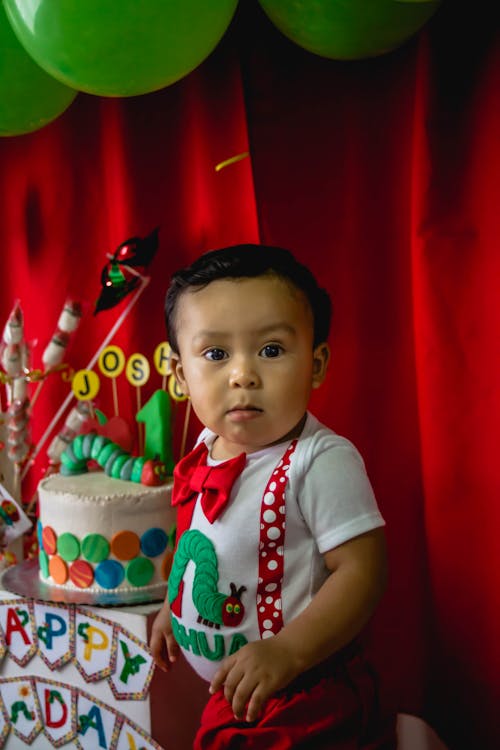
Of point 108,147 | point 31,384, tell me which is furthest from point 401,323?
point 31,384

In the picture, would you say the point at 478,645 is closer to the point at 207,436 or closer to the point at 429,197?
the point at 207,436

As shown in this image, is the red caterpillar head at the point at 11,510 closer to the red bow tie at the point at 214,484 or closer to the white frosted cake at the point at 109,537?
the white frosted cake at the point at 109,537

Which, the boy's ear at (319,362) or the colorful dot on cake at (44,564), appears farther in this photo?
the colorful dot on cake at (44,564)

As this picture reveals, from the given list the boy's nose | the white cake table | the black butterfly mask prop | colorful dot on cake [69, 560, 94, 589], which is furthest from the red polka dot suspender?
the black butterfly mask prop

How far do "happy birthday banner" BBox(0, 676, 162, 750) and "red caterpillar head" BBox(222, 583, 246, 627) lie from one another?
0.47 metres

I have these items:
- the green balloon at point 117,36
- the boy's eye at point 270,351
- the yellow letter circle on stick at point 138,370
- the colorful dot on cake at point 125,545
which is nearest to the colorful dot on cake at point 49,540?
the colorful dot on cake at point 125,545

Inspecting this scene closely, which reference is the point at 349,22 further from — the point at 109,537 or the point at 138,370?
the point at 109,537

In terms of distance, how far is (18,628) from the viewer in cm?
144

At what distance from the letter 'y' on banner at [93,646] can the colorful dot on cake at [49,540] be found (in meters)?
0.13

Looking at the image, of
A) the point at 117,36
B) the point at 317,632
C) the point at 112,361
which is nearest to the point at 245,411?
the point at 317,632

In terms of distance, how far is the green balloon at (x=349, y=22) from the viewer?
110 centimetres

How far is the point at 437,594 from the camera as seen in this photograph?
1.40 meters

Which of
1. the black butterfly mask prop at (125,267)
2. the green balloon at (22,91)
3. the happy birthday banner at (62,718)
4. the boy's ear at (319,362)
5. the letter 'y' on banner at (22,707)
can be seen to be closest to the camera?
the boy's ear at (319,362)

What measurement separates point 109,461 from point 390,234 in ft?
2.26
